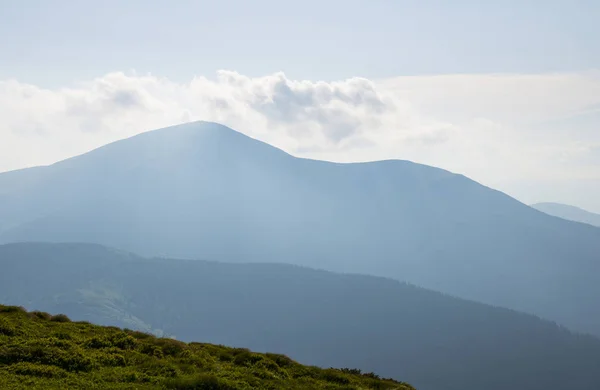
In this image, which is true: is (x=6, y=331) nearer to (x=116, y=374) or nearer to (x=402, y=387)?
(x=116, y=374)

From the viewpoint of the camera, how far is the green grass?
78.7 feet

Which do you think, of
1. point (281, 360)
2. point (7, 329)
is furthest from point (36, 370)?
point (281, 360)

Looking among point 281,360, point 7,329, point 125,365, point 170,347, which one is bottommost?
point 125,365

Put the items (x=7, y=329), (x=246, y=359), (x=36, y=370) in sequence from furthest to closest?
(x=246, y=359), (x=7, y=329), (x=36, y=370)

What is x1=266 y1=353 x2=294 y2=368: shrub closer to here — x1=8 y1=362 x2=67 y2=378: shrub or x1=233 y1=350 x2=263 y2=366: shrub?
x1=233 y1=350 x2=263 y2=366: shrub

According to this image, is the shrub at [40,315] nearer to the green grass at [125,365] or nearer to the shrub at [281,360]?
the green grass at [125,365]

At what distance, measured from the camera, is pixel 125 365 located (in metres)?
27.5

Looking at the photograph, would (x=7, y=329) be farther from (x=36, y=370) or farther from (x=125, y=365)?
(x=125, y=365)

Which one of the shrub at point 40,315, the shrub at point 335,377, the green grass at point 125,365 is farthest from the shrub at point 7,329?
the shrub at point 335,377

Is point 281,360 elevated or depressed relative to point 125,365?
elevated

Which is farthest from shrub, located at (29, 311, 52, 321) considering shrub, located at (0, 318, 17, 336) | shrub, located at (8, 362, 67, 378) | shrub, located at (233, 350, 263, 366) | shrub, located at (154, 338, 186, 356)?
shrub, located at (233, 350, 263, 366)

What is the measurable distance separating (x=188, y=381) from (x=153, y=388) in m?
1.95

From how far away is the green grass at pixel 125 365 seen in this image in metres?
24.0

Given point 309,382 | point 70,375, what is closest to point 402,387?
point 309,382
